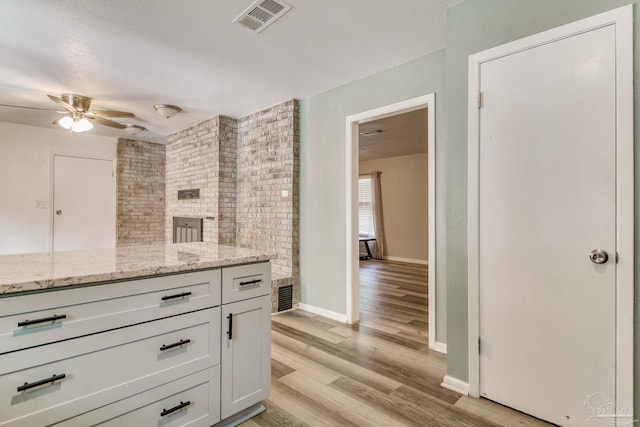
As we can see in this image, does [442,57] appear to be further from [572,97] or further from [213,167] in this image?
[213,167]

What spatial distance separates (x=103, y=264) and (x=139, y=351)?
419 millimetres

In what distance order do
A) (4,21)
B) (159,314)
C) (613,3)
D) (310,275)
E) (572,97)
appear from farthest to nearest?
(310,275) → (4,21) → (572,97) → (613,3) → (159,314)

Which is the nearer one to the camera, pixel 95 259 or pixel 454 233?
pixel 95 259

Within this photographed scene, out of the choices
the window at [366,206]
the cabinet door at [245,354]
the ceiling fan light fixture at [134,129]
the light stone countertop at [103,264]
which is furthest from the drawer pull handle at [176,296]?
the window at [366,206]

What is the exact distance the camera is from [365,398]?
6.54 ft

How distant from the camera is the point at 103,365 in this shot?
1.28m

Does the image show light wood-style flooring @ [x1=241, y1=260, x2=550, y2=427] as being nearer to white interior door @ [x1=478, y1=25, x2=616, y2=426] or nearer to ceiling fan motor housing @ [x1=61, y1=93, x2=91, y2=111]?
white interior door @ [x1=478, y1=25, x2=616, y2=426]

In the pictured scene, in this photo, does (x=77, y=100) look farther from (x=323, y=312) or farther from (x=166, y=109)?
(x=323, y=312)

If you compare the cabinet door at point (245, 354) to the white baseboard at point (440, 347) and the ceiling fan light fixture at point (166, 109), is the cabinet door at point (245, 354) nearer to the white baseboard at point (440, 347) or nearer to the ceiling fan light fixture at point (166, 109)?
the white baseboard at point (440, 347)

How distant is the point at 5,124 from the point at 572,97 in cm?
681

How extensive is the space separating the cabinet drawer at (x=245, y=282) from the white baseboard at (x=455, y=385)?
1.32 metres

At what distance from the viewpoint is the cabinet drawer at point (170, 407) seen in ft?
4.23

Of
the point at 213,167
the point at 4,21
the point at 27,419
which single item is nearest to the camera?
the point at 27,419

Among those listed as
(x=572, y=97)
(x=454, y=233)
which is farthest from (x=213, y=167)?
(x=572, y=97)
